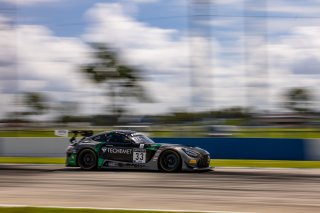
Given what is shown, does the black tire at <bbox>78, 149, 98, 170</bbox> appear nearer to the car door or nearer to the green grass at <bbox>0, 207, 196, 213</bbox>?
the car door

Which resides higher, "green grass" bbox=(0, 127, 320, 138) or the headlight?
"green grass" bbox=(0, 127, 320, 138)

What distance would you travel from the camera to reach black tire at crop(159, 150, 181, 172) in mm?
14750

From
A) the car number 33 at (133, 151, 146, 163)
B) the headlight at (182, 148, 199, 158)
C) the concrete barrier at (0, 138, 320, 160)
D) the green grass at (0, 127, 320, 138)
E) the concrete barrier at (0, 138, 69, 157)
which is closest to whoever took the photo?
the headlight at (182, 148, 199, 158)

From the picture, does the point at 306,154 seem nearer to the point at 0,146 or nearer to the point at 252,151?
the point at 252,151

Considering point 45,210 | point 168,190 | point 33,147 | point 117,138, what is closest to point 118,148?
point 117,138

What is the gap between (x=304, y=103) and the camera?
2402cm

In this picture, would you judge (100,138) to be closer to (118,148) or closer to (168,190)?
(118,148)

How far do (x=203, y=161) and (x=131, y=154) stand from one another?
6.10ft

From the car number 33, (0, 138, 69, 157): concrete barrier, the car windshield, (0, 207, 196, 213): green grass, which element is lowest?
(0, 138, 69, 157): concrete barrier

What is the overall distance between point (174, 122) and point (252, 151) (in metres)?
3.33

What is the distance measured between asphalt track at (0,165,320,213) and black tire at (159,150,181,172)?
0.49 m

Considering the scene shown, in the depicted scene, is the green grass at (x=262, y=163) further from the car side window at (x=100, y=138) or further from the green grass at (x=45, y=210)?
the green grass at (x=45, y=210)

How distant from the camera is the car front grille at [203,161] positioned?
1481 cm

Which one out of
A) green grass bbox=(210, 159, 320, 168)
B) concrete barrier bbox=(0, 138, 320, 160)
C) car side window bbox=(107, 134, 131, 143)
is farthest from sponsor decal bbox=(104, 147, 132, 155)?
concrete barrier bbox=(0, 138, 320, 160)
